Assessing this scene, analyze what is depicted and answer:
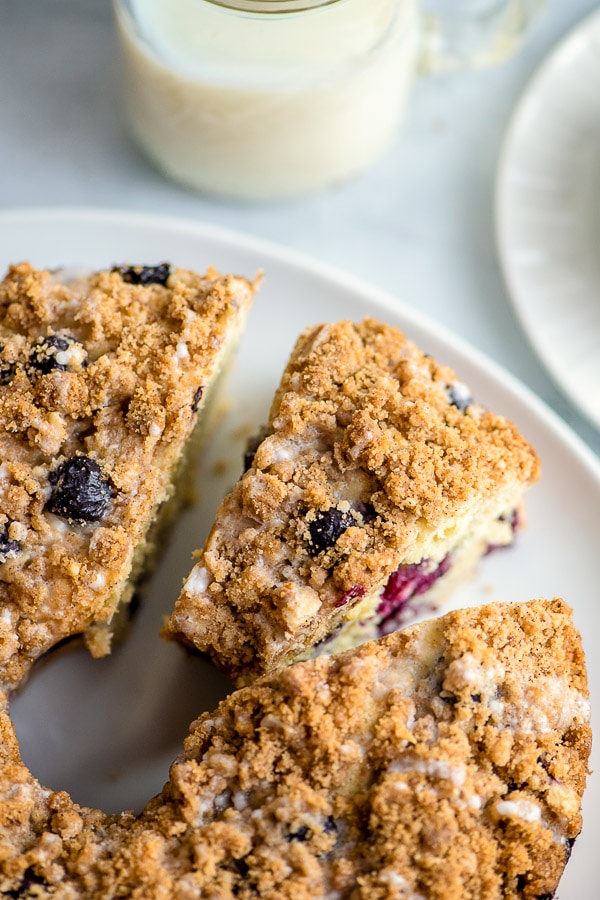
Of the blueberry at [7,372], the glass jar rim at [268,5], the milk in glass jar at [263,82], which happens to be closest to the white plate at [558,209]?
the milk in glass jar at [263,82]

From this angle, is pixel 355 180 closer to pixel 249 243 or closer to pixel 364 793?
pixel 249 243

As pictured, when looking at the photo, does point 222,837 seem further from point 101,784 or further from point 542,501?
point 542,501

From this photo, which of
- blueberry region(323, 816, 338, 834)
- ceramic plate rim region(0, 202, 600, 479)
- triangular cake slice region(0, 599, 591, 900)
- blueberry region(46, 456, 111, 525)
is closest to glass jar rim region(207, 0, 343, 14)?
ceramic plate rim region(0, 202, 600, 479)

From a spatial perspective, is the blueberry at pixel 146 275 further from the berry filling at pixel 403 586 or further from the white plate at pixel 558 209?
the white plate at pixel 558 209

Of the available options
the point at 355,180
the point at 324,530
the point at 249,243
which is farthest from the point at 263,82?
the point at 324,530

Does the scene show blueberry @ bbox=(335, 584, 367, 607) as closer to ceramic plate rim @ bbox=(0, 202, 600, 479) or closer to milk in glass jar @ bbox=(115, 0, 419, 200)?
ceramic plate rim @ bbox=(0, 202, 600, 479)
